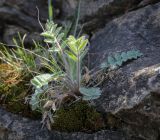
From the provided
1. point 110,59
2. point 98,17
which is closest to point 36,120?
point 110,59

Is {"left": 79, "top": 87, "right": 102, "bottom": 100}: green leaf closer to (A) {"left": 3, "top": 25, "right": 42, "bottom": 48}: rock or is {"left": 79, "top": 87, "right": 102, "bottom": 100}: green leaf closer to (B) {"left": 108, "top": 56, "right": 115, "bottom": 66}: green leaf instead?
(B) {"left": 108, "top": 56, "right": 115, "bottom": 66}: green leaf

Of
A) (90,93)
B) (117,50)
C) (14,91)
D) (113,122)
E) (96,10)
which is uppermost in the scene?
(96,10)

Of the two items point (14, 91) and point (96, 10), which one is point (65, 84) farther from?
point (96, 10)

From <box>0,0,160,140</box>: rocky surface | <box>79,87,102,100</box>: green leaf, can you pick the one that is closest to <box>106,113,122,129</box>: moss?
<box>0,0,160,140</box>: rocky surface

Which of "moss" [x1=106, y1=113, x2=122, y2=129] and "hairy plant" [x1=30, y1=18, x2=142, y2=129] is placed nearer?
"moss" [x1=106, y1=113, x2=122, y2=129]

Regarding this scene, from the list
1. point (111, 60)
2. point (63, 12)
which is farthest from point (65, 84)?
point (63, 12)
